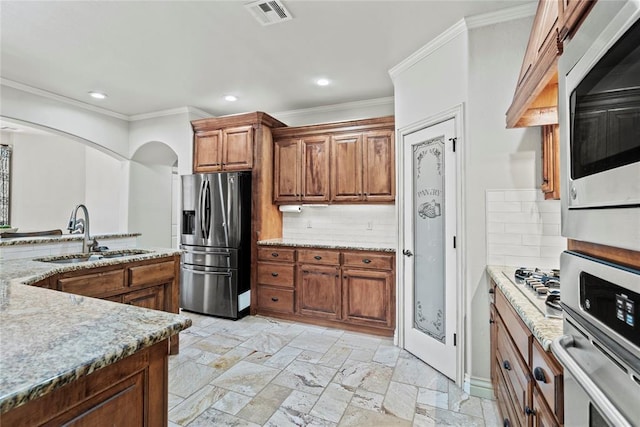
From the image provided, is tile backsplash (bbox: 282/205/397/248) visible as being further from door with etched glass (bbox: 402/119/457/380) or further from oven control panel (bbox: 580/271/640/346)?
oven control panel (bbox: 580/271/640/346)

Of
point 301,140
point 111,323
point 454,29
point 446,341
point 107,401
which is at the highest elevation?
point 454,29

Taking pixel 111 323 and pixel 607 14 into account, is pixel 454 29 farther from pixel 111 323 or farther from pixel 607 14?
pixel 111 323

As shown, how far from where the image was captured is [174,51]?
281cm

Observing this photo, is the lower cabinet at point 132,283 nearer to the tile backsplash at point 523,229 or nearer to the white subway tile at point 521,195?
the tile backsplash at point 523,229

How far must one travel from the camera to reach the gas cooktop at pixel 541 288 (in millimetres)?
1196

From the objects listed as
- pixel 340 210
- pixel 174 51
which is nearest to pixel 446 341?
pixel 340 210

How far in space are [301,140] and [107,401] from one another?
137 inches

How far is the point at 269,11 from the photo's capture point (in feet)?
7.36

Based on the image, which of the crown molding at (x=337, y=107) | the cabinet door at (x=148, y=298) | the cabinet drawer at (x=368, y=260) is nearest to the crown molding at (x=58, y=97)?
the crown molding at (x=337, y=107)

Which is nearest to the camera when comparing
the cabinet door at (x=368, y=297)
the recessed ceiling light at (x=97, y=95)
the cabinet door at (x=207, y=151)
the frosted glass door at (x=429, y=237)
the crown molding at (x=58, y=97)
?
the frosted glass door at (x=429, y=237)

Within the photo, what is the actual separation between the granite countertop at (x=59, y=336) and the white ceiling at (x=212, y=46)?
207 centimetres

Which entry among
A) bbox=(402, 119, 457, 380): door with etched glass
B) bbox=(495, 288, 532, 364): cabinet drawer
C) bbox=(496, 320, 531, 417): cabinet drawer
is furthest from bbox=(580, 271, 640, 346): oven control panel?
bbox=(402, 119, 457, 380): door with etched glass

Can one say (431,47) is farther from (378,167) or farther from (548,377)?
(548,377)

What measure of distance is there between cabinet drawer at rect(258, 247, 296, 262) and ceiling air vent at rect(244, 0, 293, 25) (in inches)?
91.8
